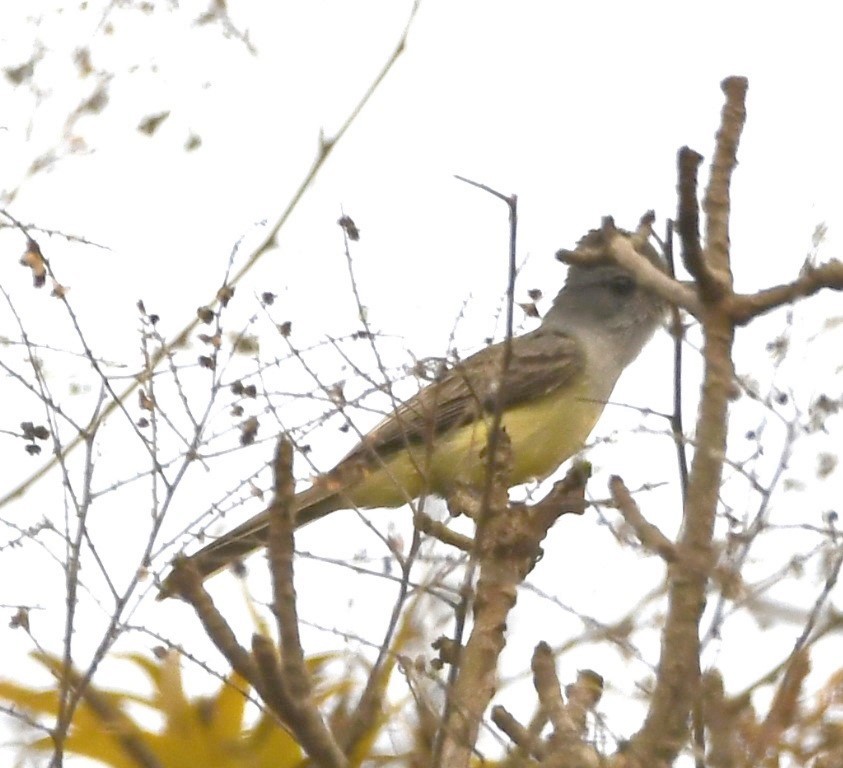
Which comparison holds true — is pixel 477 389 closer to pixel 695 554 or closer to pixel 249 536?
pixel 249 536

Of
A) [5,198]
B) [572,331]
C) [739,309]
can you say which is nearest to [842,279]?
[739,309]

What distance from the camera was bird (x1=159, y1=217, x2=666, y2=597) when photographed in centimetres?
505

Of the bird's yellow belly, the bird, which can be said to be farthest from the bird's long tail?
the bird's yellow belly

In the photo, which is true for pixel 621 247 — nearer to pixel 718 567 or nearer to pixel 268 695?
pixel 718 567

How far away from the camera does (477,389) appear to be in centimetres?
538

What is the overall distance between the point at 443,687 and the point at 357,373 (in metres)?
1.46

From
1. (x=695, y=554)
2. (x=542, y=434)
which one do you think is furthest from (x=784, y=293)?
(x=542, y=434)

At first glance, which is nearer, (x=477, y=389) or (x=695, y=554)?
(x=695, y=554)

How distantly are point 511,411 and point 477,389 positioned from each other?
7.81 ft

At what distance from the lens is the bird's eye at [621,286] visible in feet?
28.8

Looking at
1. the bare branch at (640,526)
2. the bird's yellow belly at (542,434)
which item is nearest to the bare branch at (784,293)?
the bare branch at (640,526)

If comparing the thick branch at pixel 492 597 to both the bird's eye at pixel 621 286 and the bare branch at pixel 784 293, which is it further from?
the bird's eye at pixel 621 286

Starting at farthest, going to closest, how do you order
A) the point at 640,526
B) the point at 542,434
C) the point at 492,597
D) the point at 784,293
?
1. the point at 542,434
2. the point at 492,597
3. the point at 784,293
4. the point at 640,526

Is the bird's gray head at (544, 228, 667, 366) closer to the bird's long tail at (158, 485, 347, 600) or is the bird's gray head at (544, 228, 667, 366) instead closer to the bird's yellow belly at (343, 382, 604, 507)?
the bird's yellow belly at (343, 382, 604, 507)
